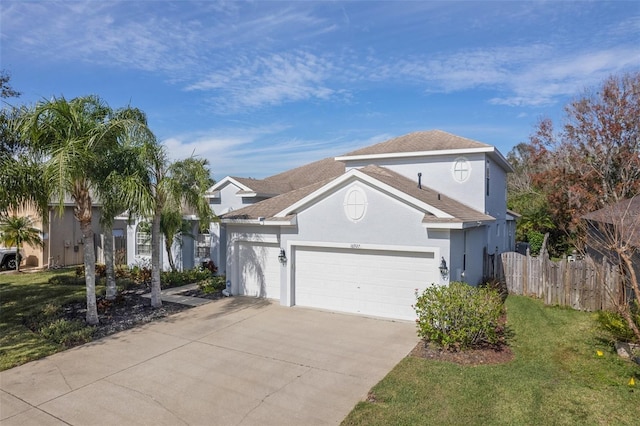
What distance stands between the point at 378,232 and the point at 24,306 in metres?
12.0

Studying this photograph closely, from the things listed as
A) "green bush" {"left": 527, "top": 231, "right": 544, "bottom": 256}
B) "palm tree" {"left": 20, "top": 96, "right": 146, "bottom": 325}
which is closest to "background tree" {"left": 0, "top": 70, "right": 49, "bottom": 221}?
"palm tree" {"left": 20, "top": 96, "right": 146, "bottom": 325}

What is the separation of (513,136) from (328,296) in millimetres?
28149

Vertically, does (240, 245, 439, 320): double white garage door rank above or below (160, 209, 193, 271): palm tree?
below

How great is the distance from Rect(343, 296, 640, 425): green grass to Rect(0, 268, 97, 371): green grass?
24.6 ft

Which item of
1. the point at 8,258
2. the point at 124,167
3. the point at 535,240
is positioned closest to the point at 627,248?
the point at 124,167

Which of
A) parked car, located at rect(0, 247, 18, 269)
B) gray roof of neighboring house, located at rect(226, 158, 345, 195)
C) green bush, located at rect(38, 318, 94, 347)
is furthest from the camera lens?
parked car, located at rect(0, 247, 18, 269)

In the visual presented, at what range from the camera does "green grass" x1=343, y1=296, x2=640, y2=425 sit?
580 centimetres

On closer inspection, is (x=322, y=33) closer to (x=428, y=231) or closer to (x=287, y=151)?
(x=428, y=231)

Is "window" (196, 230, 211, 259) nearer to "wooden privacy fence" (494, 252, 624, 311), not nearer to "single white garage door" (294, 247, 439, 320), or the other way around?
"single white garage door" (294, 247, 439, 320)

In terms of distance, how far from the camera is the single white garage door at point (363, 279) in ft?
36.9

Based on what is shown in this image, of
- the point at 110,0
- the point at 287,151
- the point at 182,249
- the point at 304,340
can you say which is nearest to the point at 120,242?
the point at 182,249

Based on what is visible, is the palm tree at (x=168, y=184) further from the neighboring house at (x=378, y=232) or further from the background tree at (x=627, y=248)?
the background tree at (x=627, y=248)

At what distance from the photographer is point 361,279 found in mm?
12000

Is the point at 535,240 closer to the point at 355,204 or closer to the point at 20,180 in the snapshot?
the point at 355,204
